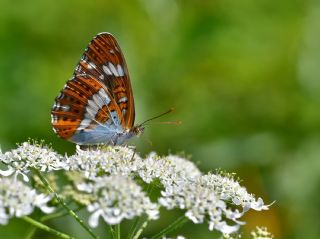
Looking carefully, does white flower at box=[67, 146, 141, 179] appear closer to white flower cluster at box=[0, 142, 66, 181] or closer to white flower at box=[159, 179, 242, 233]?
white flower cluster at box=[0, 142, 66, 181]

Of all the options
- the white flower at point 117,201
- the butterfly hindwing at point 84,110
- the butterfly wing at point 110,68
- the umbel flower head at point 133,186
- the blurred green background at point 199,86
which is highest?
the blurred green background at point 199,86

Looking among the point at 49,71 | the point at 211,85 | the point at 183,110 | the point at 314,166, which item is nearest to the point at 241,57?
the point at 211,85

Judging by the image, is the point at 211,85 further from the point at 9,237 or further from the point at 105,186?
the point at 105,186

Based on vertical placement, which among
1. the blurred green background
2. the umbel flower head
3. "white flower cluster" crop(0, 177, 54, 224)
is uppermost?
the blurred green background

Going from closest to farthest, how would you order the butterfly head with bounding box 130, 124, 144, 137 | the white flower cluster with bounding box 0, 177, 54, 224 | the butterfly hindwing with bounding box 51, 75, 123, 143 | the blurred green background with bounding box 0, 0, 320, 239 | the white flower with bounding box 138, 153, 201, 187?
the white flower cluster with bounding box 0, 177, 54, 224 < the white flower with bounding box 138, 153, 201, 187 < the butterfly hindwing with bounding box 51, 75, 123, 143 < the butterfly head with bounding box 130, 124, 144, 137 < the blurred green background with bounding box 0, 0, 320, 239

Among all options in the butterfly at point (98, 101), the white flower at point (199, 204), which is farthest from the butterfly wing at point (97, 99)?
the white flower at point (199, 204)

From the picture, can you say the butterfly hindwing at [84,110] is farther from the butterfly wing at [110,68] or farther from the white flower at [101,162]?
the white flower at [101,162]

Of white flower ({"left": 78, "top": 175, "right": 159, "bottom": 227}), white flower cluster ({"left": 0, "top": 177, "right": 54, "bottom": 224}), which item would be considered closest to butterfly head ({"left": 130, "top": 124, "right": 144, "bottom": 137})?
white flower ({"left": 78, "top": 175, "right": 159, "bottom": 227})

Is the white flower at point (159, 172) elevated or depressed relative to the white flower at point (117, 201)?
elevated

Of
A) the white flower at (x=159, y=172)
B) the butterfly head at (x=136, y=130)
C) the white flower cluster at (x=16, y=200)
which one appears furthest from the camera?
the butterfly head at (x=136, y=130)
